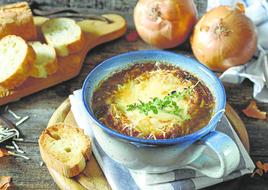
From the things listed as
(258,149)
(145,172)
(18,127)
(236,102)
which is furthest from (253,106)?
(18,127)

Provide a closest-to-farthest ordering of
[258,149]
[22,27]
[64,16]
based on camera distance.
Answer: [258,149] → [22,27] → [64,16]

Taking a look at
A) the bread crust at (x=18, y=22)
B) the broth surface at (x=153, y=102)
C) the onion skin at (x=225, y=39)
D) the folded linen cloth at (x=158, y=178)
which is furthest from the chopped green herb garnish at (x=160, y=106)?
the bread crust at (x=18, y=22)

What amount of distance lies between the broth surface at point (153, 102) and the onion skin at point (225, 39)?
0.35m

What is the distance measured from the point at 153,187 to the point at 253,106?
1.65 feet

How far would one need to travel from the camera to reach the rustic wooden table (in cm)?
126

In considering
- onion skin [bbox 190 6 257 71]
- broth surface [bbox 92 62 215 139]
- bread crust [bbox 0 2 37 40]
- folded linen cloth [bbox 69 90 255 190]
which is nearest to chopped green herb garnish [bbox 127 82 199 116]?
broth surface [bbox 92 62 215 139]

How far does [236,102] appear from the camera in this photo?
1.54 m

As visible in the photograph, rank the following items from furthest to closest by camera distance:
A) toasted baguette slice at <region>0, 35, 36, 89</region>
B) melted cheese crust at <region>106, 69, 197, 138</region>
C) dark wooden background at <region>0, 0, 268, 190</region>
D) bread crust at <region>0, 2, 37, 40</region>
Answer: bread crust at <region>0, 2, 37, 40</region>
toasted baguette slice at <region>0, 35, 36, 89</region>
dark wooden background at <region>0, 0, 268, 190</region>
melted cheese crust at <region>106, 69, 197, 138</region>

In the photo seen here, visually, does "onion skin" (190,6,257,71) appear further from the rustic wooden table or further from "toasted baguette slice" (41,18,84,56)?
"toasted baguette slice" (41,18,84,56)

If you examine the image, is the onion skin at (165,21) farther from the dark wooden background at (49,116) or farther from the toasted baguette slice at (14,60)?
the toasted baguette slice at (14,60)

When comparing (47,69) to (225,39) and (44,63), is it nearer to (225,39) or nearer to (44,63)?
(44,63)

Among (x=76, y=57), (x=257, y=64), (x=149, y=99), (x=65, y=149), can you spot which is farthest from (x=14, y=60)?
→ (x=257, y=64)

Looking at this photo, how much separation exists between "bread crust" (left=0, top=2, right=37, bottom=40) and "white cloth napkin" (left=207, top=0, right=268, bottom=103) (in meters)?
0.64

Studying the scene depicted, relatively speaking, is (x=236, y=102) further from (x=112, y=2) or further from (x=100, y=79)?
(x=112, y=2)
